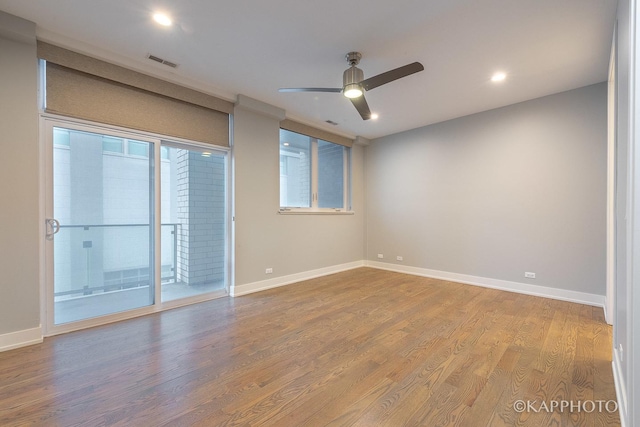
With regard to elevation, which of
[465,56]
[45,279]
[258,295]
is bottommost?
[258,295]

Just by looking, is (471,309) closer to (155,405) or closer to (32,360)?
(155,405)

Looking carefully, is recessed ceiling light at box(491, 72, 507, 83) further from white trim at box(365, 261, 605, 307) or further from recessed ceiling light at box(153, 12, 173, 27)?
recessed ceiling light at box(153, 12, 173, 27)

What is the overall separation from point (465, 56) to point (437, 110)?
148cm

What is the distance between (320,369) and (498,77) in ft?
12.0

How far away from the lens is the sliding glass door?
2672 mm

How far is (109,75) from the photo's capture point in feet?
9.09

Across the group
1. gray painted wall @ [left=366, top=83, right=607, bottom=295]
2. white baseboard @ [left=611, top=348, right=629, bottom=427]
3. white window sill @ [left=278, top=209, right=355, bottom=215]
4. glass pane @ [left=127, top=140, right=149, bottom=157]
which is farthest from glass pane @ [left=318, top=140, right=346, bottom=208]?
white baseboard @ [left=611, top=348, right=629, bottom=427]

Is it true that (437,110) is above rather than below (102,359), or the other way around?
above

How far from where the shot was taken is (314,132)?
4898mm

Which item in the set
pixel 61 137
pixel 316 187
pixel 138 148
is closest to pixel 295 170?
pixel 316 187

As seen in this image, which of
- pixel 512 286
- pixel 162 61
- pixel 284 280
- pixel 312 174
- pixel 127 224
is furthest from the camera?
pixel 312 174

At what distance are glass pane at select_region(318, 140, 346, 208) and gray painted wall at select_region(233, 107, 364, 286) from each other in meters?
0.45

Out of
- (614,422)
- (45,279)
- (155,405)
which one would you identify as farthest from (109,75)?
(614,422)

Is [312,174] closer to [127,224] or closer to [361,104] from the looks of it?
[361,104]
